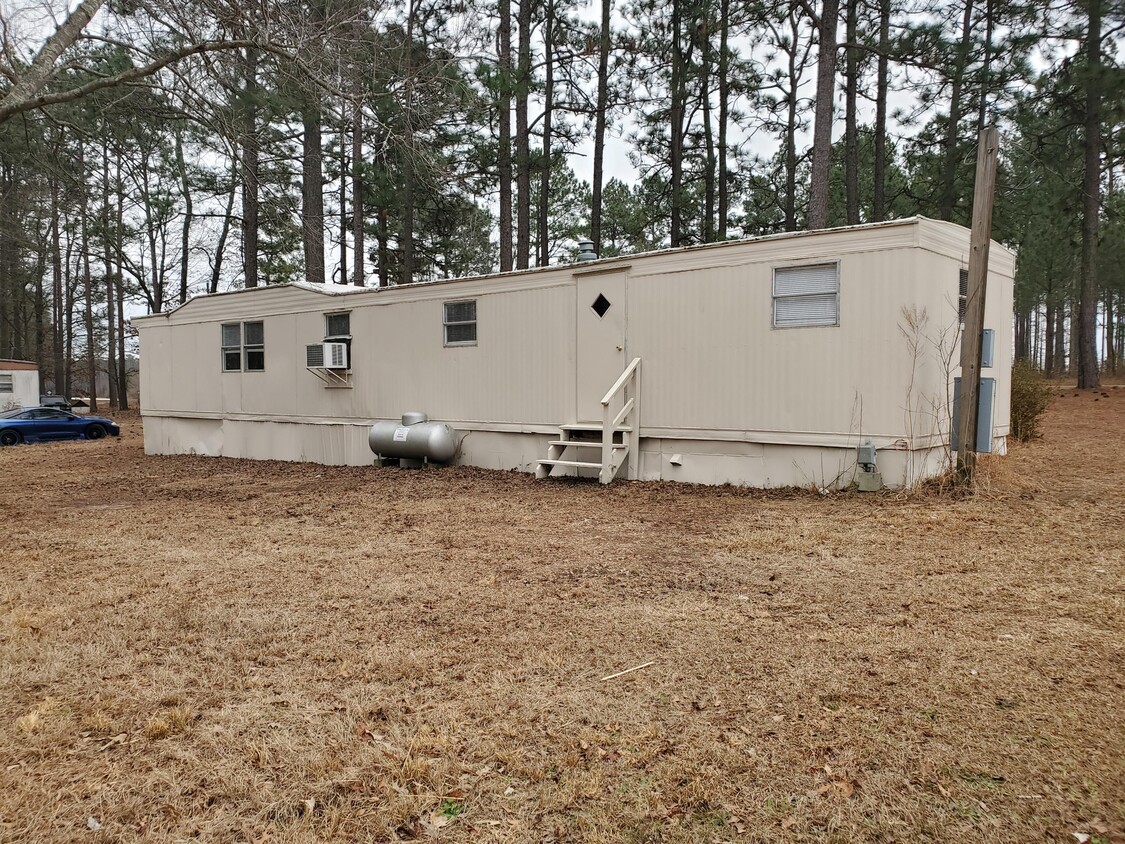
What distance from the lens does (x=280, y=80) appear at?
888 cm

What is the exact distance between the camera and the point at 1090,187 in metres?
16.7

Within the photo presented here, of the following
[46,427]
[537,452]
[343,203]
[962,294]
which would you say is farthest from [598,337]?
[46,427]

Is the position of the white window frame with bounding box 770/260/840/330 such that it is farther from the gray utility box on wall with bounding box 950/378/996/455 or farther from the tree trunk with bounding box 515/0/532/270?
the tree trunk with bounding box 515/0/532/270

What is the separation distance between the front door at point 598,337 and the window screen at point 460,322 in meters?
1.70

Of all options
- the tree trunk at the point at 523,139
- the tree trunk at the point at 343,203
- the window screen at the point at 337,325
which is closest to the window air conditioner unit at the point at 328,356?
the window screen at the point at 337,325

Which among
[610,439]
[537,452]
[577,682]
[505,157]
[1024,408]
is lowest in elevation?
[577,682]

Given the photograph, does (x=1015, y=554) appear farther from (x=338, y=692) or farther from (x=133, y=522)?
(x=133, y=522)

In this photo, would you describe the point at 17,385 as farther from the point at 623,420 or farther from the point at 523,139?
the point at 623,420

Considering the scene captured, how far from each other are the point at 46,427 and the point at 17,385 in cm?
666

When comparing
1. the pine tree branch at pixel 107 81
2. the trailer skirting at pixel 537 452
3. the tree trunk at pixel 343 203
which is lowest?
the trailer skirting at pixel 537 452

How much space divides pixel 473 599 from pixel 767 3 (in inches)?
567

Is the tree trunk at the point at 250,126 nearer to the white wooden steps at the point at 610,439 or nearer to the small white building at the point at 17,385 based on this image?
the white wooden steps at the point at 610,439

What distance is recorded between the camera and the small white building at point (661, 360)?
7066 millimetres

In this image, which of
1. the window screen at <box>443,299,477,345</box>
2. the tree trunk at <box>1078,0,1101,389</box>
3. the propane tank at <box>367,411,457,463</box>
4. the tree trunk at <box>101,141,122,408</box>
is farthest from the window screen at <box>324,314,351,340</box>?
the tree trunk at <box>1078,0,1101,389</box>
